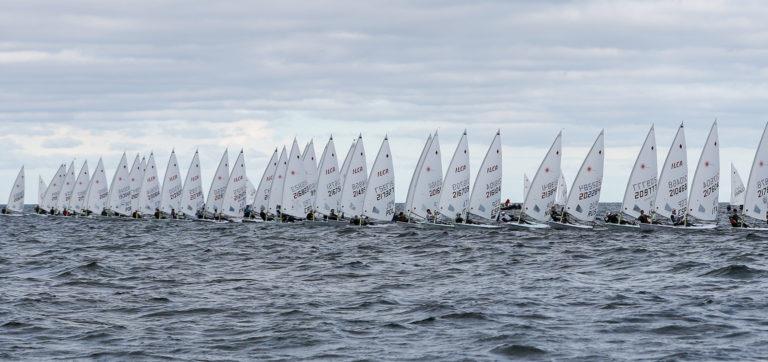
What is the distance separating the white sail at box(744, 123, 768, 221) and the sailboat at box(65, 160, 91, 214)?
8163cm

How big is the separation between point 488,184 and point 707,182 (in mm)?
14689

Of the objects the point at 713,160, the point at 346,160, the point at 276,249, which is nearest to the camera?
the point at 276,249

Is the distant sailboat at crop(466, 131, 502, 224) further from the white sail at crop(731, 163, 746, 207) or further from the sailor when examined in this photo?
the white sail at crop(731, 163, 746, 207)

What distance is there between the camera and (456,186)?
77.5 meters

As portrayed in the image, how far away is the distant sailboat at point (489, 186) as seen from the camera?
76688 mm

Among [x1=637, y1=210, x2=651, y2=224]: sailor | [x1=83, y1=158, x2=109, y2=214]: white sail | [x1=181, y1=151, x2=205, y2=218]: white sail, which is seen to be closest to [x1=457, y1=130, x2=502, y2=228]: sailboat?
[x1=637, y1=210, x2=651, y2=224]: sailor

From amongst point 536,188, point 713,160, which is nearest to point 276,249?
point 536,188

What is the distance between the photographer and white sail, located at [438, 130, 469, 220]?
7744 cm

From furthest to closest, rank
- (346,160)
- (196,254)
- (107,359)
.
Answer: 1. (346,160)
2. (196,254)
3. (107,359)

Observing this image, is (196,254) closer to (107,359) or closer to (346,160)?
(107,359)

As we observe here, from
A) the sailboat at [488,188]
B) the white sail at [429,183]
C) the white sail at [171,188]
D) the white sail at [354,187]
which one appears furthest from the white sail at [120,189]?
the sailboat at [488,188]

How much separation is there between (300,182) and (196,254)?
3859 centimetres

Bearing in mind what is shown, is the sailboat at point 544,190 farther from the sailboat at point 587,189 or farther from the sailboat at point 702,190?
the sailboat at point 702,190

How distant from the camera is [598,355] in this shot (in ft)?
70.8
